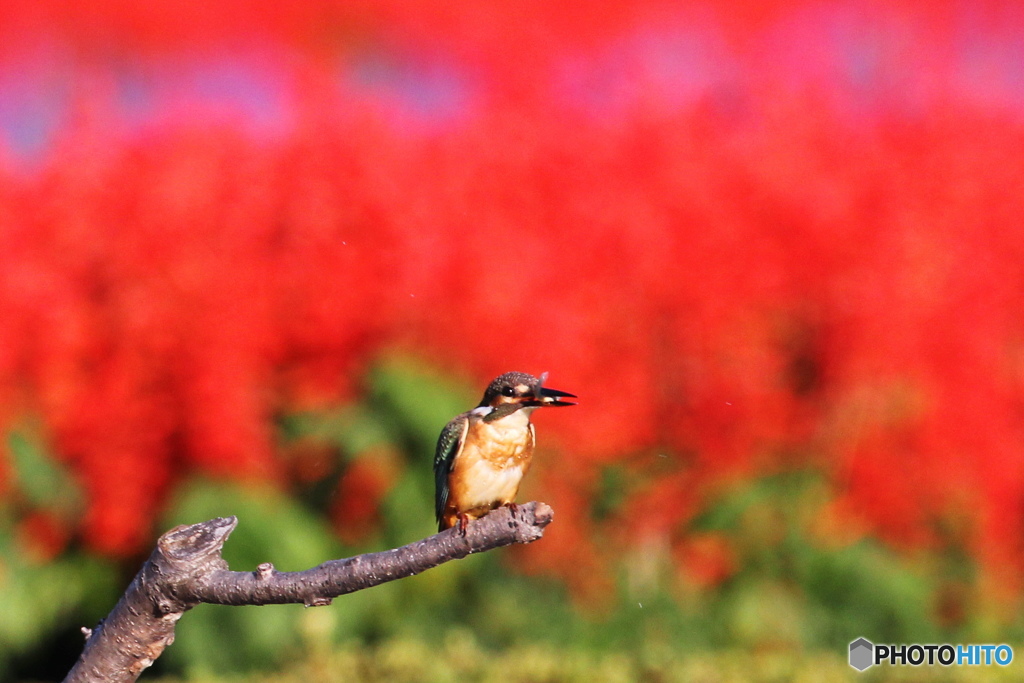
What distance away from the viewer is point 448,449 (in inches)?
101

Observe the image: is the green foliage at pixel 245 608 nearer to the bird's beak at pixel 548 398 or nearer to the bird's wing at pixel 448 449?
the bird's wing at pixel 448 449

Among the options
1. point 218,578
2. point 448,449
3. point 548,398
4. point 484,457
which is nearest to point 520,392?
point 548,398

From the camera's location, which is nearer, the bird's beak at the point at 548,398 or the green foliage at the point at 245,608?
the bird's beak at the point at 548,398

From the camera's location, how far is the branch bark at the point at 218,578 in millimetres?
1915

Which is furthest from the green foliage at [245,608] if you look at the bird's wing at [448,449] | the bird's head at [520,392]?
the bird's head at [520,392]

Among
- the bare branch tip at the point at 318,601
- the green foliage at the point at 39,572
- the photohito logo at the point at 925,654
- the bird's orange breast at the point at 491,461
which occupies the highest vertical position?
the bird's orange breast at the point at 491,461

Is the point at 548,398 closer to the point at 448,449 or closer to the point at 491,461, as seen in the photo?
the point at 491,461

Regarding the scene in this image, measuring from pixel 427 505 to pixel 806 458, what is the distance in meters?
3.13

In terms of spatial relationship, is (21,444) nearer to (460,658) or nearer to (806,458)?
(460,658)

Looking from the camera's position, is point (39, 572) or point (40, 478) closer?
point (39, 572)

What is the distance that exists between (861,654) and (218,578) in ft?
18.7

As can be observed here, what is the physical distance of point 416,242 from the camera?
8133 millimetres

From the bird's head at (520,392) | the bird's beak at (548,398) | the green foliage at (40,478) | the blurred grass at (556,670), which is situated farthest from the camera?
the green foliage at (40,478)

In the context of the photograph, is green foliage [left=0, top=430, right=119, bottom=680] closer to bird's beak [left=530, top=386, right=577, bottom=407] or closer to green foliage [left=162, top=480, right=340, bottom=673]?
green foliage [left=162, top=480, right=340, bottom=673]
